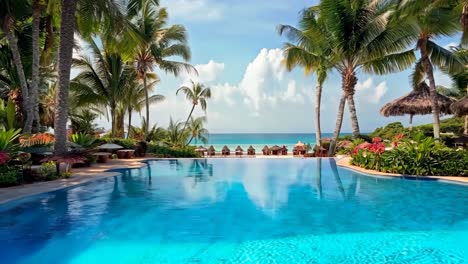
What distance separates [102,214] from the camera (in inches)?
270

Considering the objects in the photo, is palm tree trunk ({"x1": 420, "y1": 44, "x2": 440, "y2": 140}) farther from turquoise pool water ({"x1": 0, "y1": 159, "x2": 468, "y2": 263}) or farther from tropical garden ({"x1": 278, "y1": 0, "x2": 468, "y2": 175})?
turquoise pool water ({"x1": 0, "y1": 159, "x2": 468, "y2": 263})

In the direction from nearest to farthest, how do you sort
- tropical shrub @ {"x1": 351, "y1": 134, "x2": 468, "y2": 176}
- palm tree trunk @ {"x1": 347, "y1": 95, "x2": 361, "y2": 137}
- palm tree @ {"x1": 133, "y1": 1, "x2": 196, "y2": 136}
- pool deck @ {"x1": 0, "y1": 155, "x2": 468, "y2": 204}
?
pool deck @ {"x1": 0, "y1": 155, "x2": 468, "y2": 204}, tropical shrub @ {"x1": 351, "y1": 134, "x2": 468, "y2": 176}, palm tree trunk @ {"x1": 347, "y1": 95, "x2": 361, "y2": 137}, palm tree @ {"x1": 133, "y1": 1, "x2": 196, "y2": 136}

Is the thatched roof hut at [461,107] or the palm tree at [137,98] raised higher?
the palm tree at [137,98]

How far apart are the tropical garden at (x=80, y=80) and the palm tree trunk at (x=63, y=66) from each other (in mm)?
28

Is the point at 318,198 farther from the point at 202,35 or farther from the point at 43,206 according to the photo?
the point at 202,35

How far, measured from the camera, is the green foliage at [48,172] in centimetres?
952

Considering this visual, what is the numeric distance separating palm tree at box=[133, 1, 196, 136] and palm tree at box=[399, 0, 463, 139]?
Answer: 12.1 metres

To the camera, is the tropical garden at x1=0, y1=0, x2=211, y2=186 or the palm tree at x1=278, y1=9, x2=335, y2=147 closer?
the tropical garden at x1=0, y1=0, x2=211, y2=186

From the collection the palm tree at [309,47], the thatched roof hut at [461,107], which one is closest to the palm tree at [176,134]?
the palm tree at [309,47]

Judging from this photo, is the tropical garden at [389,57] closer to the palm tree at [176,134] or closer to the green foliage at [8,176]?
the palm tree at [176,134]

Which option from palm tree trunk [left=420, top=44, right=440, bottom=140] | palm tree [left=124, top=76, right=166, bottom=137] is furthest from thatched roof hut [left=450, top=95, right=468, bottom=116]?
palm tree [left=124, top=76, right=166, bottom=137]

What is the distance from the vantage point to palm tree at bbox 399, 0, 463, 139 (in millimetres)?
12677

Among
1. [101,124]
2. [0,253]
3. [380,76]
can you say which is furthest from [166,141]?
[0,253]

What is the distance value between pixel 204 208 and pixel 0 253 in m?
3.66
